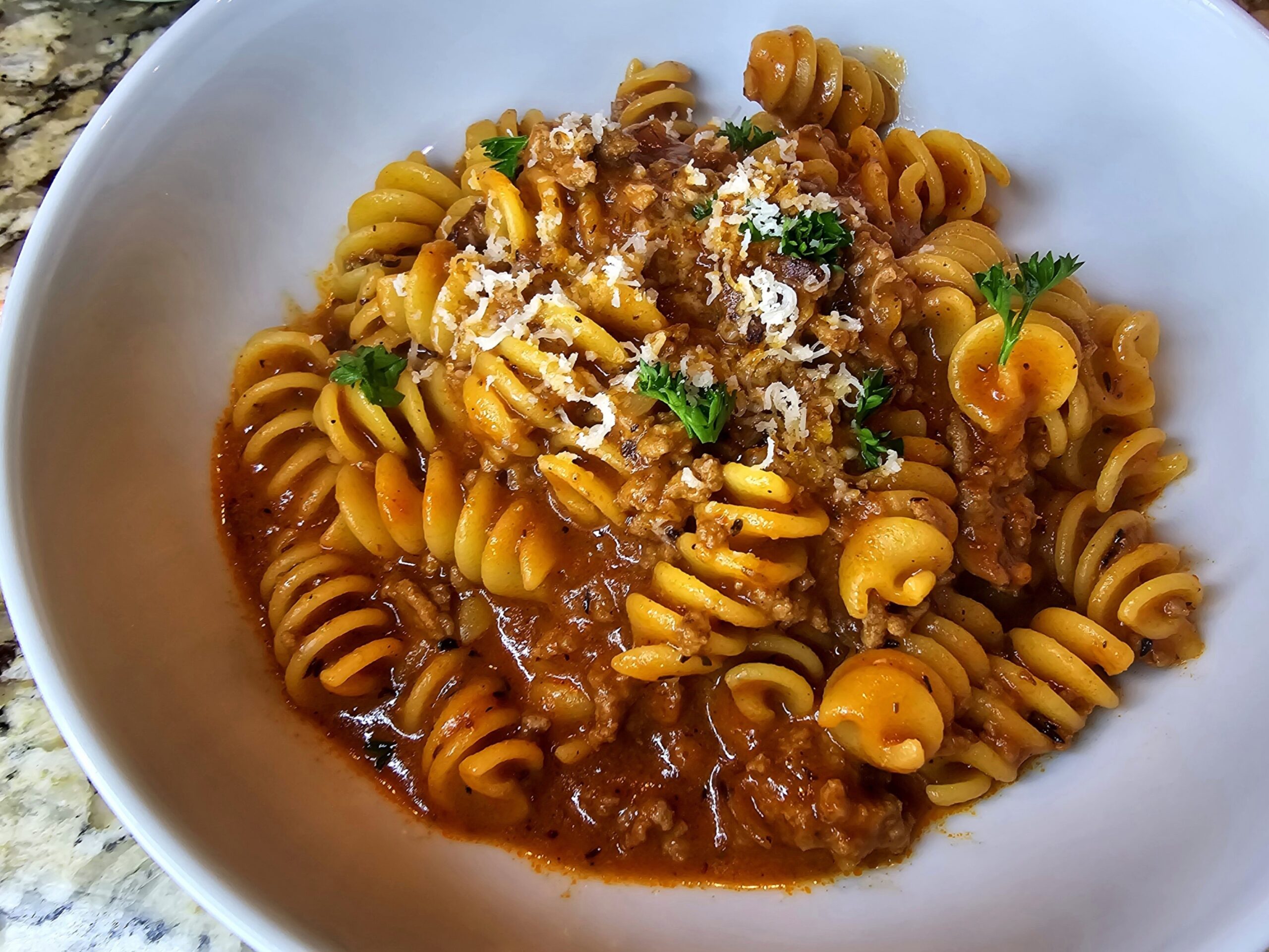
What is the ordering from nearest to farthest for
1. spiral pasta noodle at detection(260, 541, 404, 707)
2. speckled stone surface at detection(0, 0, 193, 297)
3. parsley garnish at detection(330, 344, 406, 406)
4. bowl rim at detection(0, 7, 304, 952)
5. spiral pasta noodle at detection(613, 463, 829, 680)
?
bowl rim at detection(0, 7, 304, 952) < spiral pasta noodle at detection(613, 463, 829, 680) < spiral pasta noodle at detection(260, 541, 404, 707) < parsley garnish at detection(330, 344, 406, 406) < speckled stone surface at detection(0, 0, 193, 297)

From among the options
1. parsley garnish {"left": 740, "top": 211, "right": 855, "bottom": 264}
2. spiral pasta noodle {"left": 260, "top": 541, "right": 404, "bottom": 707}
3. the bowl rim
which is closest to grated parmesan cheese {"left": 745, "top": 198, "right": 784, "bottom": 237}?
parsley garnish {"left": 740, "top": 211, "right": 855, "bottom": 264}

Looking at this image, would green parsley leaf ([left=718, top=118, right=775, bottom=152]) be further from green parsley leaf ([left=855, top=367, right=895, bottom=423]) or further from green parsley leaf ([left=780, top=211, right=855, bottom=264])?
green parsley leaf ([left=855, top=367, right=895, bottom=423])

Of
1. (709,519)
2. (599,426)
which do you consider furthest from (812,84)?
(709,519)

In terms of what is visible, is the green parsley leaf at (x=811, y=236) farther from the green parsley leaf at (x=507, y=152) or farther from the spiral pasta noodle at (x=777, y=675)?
the spiral pasta noodle at (x=777, y=675)

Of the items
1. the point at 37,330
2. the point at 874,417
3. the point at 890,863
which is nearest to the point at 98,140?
the point at 37,330

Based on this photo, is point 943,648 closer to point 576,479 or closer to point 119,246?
point 576,479

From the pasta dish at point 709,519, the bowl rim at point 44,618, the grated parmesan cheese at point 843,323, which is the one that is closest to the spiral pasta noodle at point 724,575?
the pasta dish at point 709,519

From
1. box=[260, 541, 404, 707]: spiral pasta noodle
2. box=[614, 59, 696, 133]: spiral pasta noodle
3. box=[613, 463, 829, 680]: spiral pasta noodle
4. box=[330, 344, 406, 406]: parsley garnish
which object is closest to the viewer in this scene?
box=[613, 463, 829, 680]: spiral pasta noodle
